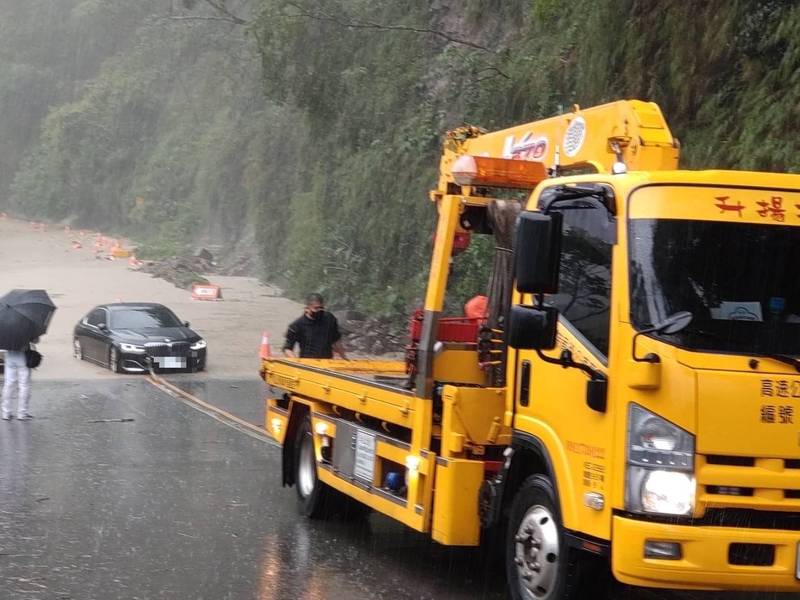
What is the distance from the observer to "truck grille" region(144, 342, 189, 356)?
73.5ft

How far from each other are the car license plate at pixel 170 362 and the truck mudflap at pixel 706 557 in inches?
716

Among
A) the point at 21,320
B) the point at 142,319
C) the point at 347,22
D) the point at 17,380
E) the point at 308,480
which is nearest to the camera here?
the point at 308,480

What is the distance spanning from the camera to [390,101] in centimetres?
2559

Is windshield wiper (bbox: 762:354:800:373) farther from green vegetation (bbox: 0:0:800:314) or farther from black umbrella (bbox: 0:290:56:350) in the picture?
black umbrella (bbox: 0:290:56:350)

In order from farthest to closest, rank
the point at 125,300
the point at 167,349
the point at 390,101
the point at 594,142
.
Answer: the point at 125,300
the point at 390,101
the point at 167,349
the point at 594,142

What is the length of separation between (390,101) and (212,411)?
10.7 m

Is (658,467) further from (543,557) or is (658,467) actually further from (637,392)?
(543,557)

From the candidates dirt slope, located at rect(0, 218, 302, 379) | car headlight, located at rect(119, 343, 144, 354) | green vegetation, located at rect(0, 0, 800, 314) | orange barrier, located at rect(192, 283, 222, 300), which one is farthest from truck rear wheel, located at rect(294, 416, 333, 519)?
orange barrier, located at rect(192, 283, 222, 300)

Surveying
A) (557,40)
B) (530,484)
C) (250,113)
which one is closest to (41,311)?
(557,40)

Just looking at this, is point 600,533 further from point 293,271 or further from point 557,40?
point 293,271

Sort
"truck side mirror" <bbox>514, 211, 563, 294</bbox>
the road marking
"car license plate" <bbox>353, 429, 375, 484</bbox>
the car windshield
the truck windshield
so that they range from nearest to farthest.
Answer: the truck windshield < "truck side mirror" <bbox>514, 211, 563, 294</bbox> < "car license plate" <bbox>353, 429, 375, 484</bbox> < the road marking < the car windshield

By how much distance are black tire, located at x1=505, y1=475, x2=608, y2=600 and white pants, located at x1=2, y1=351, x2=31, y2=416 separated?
10.9 meters

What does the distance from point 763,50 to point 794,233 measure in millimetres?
7524

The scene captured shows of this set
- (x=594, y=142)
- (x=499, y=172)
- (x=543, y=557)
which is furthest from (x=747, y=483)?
(x=499, y=172)
